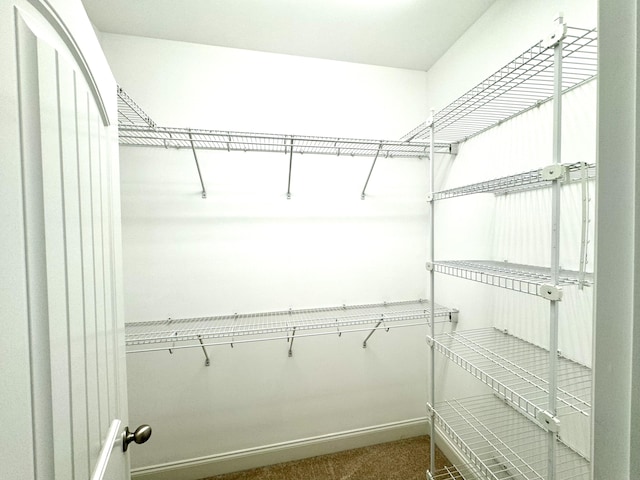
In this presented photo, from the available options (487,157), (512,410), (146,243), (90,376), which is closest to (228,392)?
(146,243)

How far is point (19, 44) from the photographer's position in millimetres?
342

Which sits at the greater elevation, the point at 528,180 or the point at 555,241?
the point at 528,180

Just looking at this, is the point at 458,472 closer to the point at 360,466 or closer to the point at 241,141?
the point at 360,466

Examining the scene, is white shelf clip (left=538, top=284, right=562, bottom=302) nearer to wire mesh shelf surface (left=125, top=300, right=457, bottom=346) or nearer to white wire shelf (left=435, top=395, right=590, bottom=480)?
white wire shelf (left=435, top=395, right=590, bottom=480)

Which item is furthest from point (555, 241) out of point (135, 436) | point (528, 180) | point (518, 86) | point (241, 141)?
point (241, 141)

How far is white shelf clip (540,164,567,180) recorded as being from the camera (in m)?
Result: 0.70

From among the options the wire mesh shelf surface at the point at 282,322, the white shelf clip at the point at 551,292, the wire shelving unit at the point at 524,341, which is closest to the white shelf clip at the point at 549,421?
the wire shelving unit at the point at 524,341

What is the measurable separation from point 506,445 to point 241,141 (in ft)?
6.43

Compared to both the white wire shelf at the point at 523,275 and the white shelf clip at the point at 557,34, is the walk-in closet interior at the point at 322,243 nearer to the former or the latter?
the white wire shelf at the point at 523,275

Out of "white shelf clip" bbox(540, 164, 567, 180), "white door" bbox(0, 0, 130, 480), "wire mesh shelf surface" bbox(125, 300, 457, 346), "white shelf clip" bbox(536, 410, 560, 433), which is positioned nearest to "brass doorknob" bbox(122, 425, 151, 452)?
"white door" bbox(0, 0, 130, 480)

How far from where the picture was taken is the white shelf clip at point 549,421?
706 mm

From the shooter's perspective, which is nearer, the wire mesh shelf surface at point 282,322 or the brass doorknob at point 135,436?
the brass doorknob at point 135,436

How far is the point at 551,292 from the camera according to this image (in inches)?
28.7

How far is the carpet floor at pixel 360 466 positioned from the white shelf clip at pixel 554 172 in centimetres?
169
